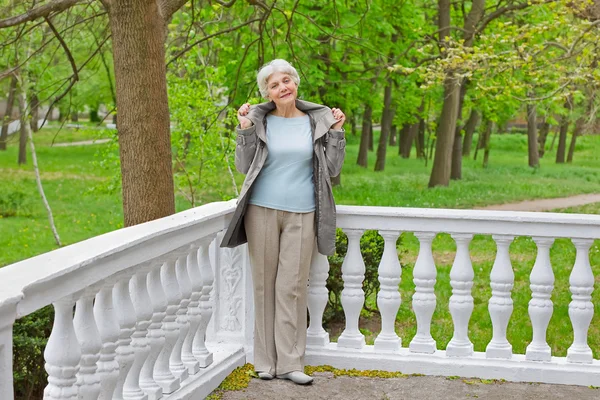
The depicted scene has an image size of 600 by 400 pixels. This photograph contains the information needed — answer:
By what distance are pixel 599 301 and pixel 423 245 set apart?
611 cm

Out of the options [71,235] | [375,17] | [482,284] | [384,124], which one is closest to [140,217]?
[482,284]

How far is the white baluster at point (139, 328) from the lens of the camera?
3.96 m

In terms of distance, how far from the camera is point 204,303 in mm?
5055

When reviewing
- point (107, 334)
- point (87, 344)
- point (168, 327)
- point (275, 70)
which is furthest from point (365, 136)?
point (87, 344)

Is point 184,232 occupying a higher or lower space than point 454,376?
higher

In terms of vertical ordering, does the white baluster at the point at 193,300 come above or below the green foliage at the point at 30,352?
above

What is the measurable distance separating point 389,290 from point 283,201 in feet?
3.22

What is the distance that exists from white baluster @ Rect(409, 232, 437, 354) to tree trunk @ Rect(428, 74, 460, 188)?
1958cm

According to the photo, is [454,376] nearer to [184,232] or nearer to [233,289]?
[233,289]

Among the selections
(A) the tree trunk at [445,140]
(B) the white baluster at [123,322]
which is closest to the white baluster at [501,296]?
(B) the white baluster at [123,322]

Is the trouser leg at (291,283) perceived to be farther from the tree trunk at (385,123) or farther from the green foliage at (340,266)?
the tree trunk at (385,123)

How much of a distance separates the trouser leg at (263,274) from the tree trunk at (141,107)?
1.50m

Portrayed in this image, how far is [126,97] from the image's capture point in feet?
21.4

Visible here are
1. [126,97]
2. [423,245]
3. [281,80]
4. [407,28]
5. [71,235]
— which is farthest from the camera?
[407,28]
